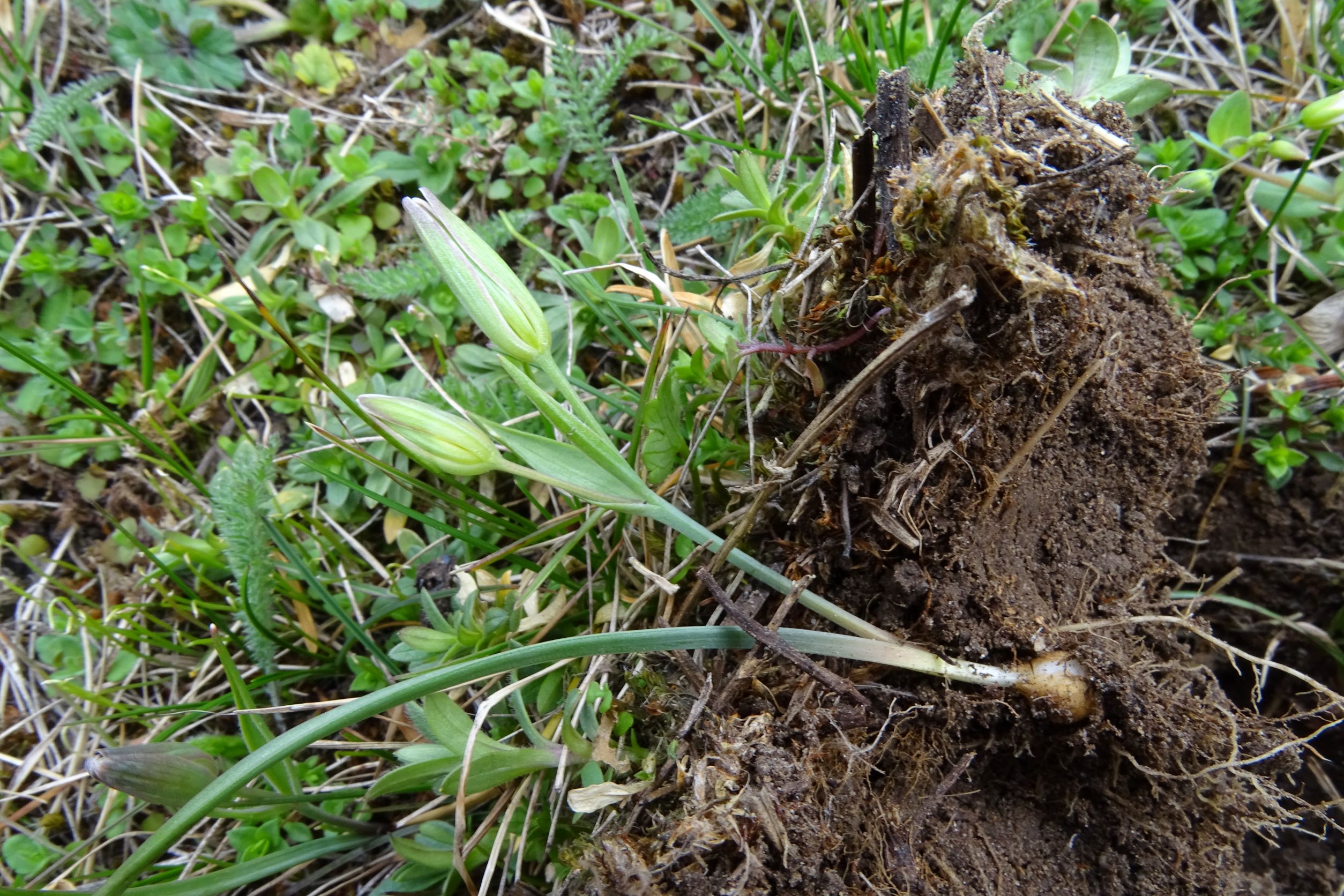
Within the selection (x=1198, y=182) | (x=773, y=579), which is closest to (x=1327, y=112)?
(x=1198, y=182)

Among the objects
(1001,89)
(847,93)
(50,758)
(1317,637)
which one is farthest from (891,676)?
(50,758)

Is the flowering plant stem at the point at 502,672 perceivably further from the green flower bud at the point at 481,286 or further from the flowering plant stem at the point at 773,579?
the green flower bud at the point at 481,286

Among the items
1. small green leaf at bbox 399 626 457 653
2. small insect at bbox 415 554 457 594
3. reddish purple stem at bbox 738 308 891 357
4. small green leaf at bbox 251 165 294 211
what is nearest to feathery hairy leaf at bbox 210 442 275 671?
small insect at bbox 415 554 457 594

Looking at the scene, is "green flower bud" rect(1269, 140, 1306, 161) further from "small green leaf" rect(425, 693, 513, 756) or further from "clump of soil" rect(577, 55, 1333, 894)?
"small green leaf" rect(425, 693, 513, 756)

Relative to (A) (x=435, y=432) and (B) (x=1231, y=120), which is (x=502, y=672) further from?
(B) (x=1231, y=120)

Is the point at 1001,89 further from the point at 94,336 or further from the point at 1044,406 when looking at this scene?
the point at 94,336

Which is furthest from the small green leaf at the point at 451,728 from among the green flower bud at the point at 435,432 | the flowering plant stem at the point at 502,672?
the green flower bud at the point at 435,432
